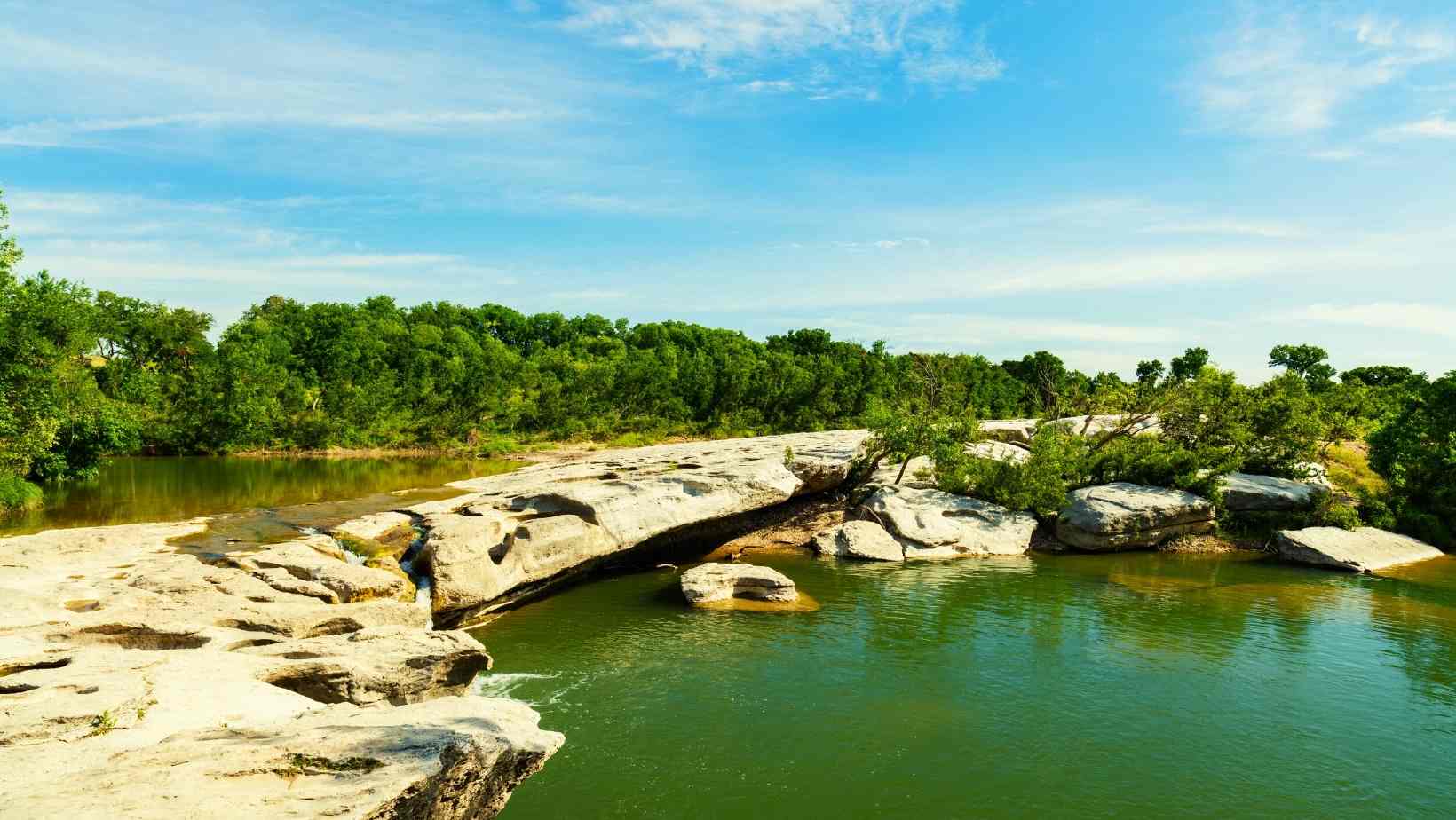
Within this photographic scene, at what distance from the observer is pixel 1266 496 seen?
3266 centimetres

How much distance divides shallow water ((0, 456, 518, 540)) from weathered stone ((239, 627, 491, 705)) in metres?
12.5

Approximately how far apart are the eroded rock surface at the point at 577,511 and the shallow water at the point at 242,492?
14.2ft

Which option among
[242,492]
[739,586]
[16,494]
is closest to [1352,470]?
[739,586]

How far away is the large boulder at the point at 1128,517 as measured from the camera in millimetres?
30516

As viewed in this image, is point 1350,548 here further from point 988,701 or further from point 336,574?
point 336,574

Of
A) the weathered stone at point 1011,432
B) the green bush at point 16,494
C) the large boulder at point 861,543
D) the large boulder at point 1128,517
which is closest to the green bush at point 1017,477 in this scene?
the large boulder at point 1128,517

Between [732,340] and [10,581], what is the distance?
90024mm

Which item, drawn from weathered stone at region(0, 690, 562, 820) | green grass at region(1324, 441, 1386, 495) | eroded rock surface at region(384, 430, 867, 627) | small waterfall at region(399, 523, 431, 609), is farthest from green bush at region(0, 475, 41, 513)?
green grass at region(1324, 441, 1386, 495)

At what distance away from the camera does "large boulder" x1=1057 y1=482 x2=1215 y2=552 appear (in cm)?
3052

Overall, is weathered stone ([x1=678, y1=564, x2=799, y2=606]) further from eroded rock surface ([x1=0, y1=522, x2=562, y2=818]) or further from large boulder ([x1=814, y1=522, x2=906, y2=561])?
eroded rock surface ([x1=0, y1=522, x2=562, y2=818])

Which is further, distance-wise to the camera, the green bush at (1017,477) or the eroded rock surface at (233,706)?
the green bush at (1017,477)

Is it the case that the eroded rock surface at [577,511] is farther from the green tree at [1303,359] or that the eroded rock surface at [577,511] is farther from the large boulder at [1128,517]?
the green tree at [1303,359]

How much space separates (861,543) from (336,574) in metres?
17.6

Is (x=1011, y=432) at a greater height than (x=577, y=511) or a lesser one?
greater
